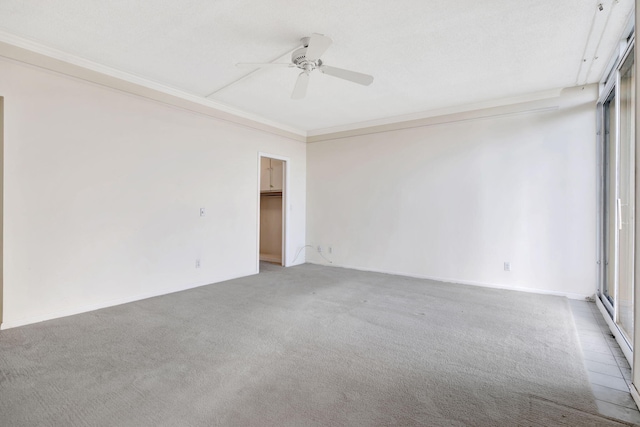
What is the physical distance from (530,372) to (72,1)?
13.5 ft

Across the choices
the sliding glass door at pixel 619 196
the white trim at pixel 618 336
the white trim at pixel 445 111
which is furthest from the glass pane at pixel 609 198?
the white trim at pixel 445 111

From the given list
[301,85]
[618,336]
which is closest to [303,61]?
[301,85]

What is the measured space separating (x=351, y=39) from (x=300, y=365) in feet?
8.70

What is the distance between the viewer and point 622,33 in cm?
255

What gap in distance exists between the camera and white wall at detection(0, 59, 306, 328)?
2.77 meters

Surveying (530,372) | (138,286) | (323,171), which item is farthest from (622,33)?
(138,286)

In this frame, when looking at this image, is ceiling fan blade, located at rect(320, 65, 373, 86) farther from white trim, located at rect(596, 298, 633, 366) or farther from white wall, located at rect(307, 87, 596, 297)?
white trim, located at rect(596, 298, 633, 366)

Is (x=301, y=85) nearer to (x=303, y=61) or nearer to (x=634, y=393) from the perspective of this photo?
(x=303, y=61)

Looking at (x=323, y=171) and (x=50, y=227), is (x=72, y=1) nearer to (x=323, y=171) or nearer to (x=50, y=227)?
(x=50, y=227)

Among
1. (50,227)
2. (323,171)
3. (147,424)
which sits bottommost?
(147,424)

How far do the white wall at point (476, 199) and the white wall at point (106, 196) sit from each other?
6.68 feet

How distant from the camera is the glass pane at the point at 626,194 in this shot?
262 cm

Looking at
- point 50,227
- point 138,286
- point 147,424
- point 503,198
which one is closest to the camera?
point 147,424

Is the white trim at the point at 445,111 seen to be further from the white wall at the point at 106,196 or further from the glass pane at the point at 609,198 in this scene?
the white wall at the point at 106,196
